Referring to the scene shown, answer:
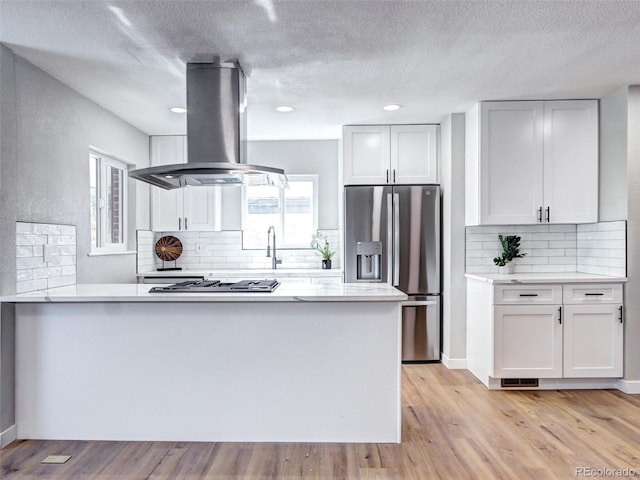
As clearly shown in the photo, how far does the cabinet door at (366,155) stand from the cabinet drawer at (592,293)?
75.2 inches

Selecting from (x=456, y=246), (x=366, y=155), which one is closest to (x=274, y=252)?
(x=366, y=155)

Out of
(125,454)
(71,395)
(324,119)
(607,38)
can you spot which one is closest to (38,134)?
(71,395)

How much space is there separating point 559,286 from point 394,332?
1741mm

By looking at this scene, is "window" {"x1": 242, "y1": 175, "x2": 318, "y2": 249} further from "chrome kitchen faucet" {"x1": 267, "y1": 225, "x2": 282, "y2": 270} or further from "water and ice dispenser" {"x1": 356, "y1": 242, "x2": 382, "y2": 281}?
"water and ice dispenser" {"x1": 356, "y1": 242, "x2": 382, "y2": 281}

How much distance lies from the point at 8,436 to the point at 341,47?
10.1 feet

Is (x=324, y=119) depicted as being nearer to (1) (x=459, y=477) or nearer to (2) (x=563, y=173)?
(2) (x=563, y=173)

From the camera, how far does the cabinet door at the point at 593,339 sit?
3.50 meters

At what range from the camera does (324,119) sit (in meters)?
4.26

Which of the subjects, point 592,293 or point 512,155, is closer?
point 592,293

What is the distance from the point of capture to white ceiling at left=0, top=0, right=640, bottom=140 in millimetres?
2215

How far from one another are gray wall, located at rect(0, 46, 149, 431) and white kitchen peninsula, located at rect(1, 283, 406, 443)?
252mm

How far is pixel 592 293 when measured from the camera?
3498 mm

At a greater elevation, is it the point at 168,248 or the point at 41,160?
the point at 41,160

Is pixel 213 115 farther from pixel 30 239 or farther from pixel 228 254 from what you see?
pixel 228 254
